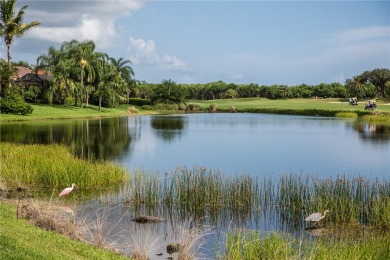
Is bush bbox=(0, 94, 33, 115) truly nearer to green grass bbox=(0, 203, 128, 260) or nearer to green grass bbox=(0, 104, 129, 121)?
green grass bbox=(0, 104, 129, 121)

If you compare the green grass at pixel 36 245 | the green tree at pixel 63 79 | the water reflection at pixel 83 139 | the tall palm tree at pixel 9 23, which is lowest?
the water reflection at pixel 83 139

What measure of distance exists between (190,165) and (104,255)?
15.5m

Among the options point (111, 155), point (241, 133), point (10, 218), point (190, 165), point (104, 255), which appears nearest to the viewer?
point (104, 255)

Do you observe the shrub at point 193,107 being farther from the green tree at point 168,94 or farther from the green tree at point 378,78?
the green tree at point 378,78

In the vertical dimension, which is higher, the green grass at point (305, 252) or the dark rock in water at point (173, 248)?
the green grass at point (305, 252)

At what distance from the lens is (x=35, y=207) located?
11445 millimetres

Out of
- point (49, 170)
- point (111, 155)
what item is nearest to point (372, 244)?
point (49, 170)

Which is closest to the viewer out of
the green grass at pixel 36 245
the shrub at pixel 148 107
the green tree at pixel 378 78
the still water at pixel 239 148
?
the green grass at pixel 36 245

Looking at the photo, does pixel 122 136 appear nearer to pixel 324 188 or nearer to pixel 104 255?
pixel 324 188

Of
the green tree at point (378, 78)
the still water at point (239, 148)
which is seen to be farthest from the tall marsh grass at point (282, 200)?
the green tree at point (378, 78)

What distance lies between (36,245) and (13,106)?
4825 centimetres

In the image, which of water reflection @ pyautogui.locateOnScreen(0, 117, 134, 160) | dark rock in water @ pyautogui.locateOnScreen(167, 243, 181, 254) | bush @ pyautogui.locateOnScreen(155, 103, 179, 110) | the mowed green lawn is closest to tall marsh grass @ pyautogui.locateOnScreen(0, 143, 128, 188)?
dark rock in water @ pyautogui.locateOnScreen(167, 243, 181, 254)

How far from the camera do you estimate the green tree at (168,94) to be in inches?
3354

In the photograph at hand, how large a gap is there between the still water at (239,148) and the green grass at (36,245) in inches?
487
